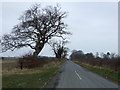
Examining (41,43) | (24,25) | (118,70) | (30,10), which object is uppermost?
(30,10)

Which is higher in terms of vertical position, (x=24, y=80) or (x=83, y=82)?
(x=24, y=80)

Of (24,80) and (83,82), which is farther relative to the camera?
(83,82)

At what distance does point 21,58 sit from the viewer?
1371 inches

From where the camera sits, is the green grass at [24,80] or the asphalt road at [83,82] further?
the asphalt road at [83,82]

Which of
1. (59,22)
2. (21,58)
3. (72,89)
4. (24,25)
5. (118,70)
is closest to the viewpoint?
Result: (72,89)

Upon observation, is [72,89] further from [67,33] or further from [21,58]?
[67,33]

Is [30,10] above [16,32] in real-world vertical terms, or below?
above

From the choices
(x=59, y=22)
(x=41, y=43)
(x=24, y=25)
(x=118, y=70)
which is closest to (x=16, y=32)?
(x=24, y=25)

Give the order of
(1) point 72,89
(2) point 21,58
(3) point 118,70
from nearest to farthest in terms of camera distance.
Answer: (1) point 72,89 → (3) point 118,70 → (2) point 21,58

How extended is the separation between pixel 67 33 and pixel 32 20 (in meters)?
7.45

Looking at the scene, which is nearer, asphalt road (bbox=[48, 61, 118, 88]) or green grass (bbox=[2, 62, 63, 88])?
green grass (bbox=[2, 62, 63, 88])

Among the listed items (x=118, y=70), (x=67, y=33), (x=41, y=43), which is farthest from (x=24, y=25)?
(x=118, y=70)

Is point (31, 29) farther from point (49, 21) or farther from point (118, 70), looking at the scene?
point (118, 70)

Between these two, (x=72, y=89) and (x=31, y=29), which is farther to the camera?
(x=31, y=29)
